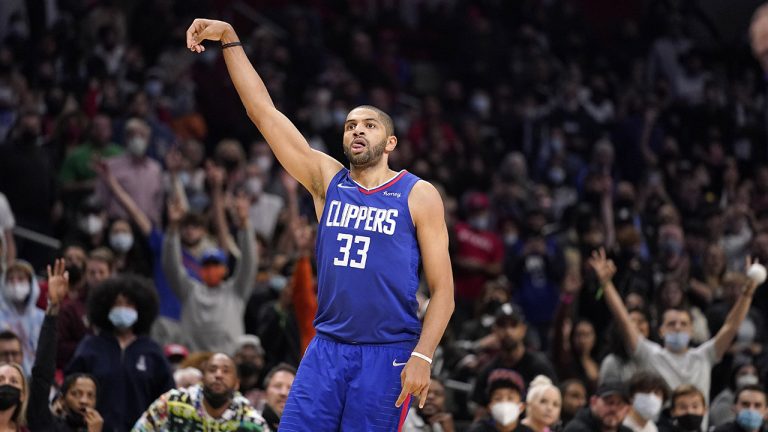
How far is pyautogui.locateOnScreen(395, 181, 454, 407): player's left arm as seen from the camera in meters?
5.50

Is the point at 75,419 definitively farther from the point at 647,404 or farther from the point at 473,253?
the point at 473,253

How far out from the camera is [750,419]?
30.2 feet

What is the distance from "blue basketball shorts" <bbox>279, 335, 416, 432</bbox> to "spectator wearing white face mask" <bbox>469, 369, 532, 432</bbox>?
3180 mm

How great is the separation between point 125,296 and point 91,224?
240 centimetres

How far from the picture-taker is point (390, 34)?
18.4 meters

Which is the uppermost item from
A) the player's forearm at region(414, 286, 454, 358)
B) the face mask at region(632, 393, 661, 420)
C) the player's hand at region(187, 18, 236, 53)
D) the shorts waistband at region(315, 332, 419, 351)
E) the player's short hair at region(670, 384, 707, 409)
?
the player's hand at region(187, 18, 236, 53)

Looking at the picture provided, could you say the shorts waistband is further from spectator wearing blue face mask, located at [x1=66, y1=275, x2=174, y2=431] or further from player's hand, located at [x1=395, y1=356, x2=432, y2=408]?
spectator wearing blue face mask, located at [x1=66, y1=275, x2=174, y2=431]

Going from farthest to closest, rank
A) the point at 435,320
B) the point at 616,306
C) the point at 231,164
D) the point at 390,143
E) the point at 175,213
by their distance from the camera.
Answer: the point at 231,164
the point at 175,213
the point at 616,306
the point at 390,143
the point at 435,320

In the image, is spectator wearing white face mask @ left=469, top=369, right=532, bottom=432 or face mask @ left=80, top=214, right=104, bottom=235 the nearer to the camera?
spectator wearing white face mask @ left=469, top=369, right=532, bottom=432

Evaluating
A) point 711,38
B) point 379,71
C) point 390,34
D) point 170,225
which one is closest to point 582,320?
point 170,225

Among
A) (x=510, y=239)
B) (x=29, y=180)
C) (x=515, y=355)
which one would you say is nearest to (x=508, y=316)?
(x=515, y=355)

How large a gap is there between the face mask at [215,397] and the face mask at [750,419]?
346 cm

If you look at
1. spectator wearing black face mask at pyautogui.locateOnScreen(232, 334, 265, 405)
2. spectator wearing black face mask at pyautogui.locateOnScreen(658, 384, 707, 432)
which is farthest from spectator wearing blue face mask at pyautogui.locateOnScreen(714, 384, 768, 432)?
spectator wearing black face mask at pyautogui.locateOnScreen(232, 334, 265, 405)

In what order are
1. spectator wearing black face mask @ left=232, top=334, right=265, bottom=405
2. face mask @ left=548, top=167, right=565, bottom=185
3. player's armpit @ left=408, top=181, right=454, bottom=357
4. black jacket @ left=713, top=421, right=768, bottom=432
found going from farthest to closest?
1. face mask @ left=548, top=167, right=565, bottom=185
2. spectator wearing black face mask @ left=232, top=334, right=265, bottom=405
3. black jacket @ left=713, top=421, right=768, bottom=432
4. player's armpit @ left=408, top=181, right=454, bottom=357
